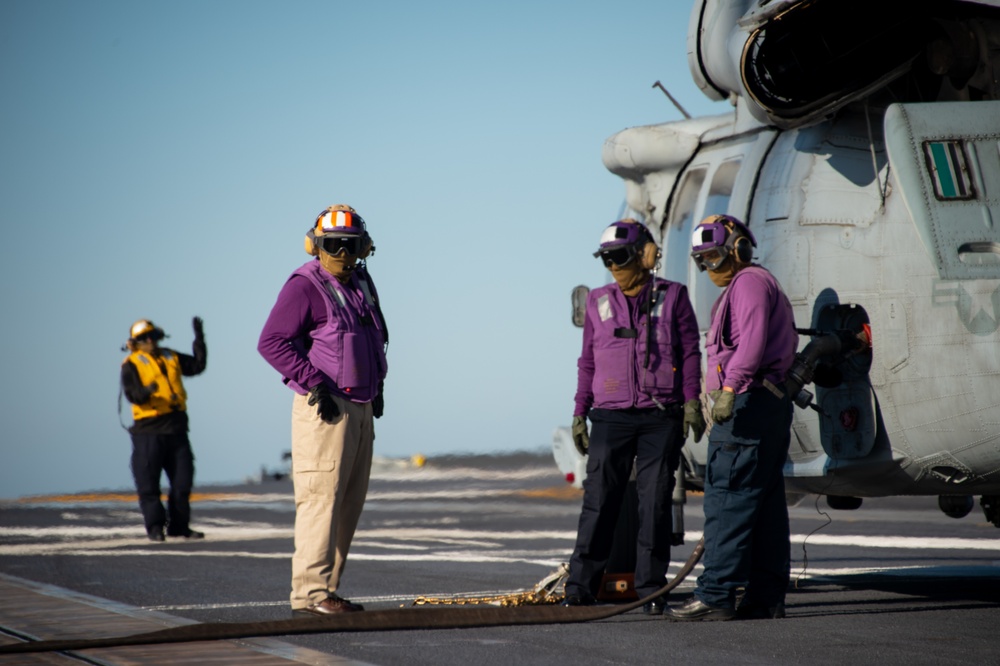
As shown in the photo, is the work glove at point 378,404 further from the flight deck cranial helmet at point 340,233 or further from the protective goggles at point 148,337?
the protective goggles at point 148,337

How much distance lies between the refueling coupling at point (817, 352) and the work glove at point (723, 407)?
45cm

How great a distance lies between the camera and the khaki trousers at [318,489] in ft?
24.8

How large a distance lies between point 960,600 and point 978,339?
2.21 m

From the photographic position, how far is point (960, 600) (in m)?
8.55

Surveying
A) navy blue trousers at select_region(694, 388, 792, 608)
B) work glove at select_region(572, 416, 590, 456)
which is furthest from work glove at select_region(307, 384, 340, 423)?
navy blue trousers at select_region(694, 388, 792, 608)

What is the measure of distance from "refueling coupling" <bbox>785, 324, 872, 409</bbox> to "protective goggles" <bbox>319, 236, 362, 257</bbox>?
8.77 ft

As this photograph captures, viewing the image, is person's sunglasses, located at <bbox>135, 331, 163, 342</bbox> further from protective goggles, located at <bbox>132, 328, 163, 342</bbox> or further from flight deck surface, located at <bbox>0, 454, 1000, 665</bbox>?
flight deck surface, located at <bbox>0, 454, 1000, 665</bbox>

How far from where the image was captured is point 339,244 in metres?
7.91

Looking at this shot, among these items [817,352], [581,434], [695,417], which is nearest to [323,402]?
[581,434]

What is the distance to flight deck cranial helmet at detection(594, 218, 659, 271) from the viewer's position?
8148 millimetres

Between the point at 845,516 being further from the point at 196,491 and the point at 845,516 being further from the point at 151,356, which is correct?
the point at 196,491

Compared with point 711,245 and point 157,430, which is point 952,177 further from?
point 157,430

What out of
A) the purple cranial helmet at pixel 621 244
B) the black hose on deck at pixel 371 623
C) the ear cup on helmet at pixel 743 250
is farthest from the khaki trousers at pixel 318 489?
the ear cup on helmet at pixel 743 250

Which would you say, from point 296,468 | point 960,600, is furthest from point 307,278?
point 960,600
